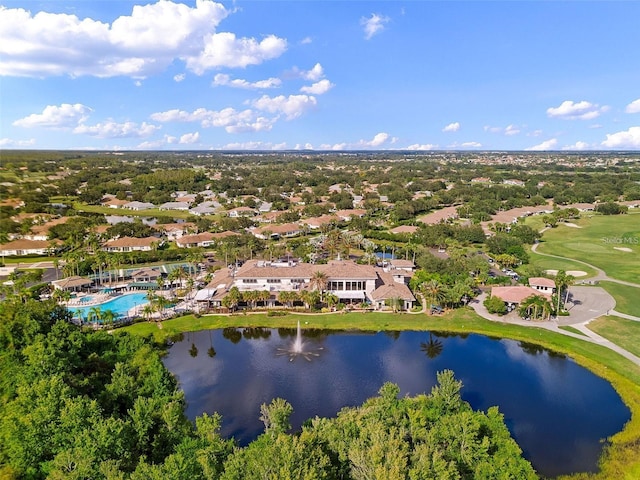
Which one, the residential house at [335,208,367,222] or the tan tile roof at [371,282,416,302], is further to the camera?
the residential house at [335,208,367,222]

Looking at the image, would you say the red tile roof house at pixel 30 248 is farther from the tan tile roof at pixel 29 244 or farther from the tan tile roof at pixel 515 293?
the tan tile roof at pixel 515 293

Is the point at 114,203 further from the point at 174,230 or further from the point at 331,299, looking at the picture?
the point at 331,299

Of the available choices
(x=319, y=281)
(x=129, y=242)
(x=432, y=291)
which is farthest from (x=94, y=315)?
(x=432, y=291)

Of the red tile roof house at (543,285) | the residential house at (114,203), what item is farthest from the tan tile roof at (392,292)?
the residential house at (114,203)

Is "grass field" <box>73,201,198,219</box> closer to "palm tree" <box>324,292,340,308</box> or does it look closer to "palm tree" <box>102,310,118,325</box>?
"palm tree" <box>102,310,118,325</box>

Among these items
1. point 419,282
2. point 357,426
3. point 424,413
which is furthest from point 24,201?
point 419,282

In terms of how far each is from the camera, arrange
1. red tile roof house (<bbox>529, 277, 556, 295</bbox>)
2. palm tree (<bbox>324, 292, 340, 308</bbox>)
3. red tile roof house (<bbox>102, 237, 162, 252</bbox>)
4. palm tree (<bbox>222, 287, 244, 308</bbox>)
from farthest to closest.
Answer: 1. red tile roof house (<bbox>102, 237, 162, 252</bbox>)
2. red tile roof house (<bbox>529, 277, 556, 295</bbox>)
3. palm tree (<bbox>324, 292, 340, 308</bbox>)
4. palm tree (<bbox>222, 287, 244, 308</bbox>)

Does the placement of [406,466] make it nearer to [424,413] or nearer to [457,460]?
[457,460]

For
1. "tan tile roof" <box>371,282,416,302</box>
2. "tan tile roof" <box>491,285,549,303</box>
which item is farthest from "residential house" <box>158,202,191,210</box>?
"tan tile roof" <box>491,285,549,303</box>
